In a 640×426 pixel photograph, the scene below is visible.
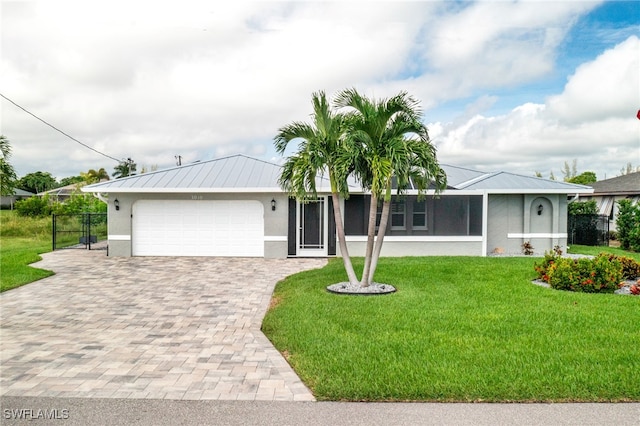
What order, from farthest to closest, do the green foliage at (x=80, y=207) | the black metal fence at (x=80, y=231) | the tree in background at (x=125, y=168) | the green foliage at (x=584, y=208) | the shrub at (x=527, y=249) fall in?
1. the tree in background at (x=125, y=168)
2. the green foliage at (x=80, y=207)
3. the green foliage at (x=584, y=208)
4. the black metal fence at (x=80, y=231)
5. the shrub at (x=527, y=249)

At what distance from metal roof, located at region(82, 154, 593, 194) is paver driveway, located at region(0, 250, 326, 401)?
370cm

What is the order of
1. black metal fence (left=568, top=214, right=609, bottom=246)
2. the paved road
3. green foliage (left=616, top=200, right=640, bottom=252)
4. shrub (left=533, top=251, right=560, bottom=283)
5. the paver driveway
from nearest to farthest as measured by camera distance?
the paved road, the paver driveway, shrub (left=533, top=251, right=560, bottom=283), green foliage (left=616, top=200, right=640, bottom=252), black metal fence (left=568, top=214, right=609, bottom=246)

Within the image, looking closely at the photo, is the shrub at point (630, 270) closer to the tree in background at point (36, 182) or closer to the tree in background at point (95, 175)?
the tree in background at point (95, 175)

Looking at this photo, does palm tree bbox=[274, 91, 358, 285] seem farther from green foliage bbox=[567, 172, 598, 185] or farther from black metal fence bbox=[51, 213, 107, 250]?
green foliage bbox=[567, 172, 598, 185]

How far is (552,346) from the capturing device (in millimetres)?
5586

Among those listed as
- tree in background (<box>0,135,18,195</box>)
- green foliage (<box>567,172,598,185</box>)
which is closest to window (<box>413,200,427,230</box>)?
tree in background (<box>0,135,18,195</box>)

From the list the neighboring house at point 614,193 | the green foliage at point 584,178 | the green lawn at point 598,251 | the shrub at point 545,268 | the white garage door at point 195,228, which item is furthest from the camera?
the green foliage at point 584,178

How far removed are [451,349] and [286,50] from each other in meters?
9.82

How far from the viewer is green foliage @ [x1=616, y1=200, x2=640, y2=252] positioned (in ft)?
55.9

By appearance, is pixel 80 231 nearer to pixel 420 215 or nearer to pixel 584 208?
pixel 420 215

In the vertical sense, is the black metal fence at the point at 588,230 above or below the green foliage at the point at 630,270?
above

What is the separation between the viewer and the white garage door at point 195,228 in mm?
15328

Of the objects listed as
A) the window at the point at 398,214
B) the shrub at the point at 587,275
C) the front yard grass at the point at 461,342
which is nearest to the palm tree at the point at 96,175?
the window at the point at 398,214

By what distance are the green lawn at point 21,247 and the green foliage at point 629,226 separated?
2001cm
